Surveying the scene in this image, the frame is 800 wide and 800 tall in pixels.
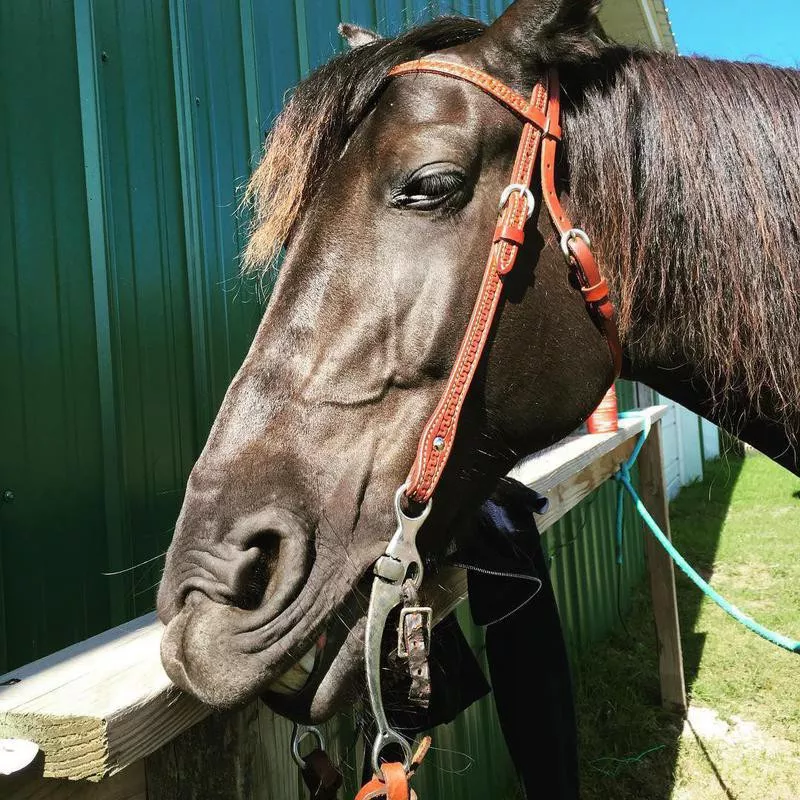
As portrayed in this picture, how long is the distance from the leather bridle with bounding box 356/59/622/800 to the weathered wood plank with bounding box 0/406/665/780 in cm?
31

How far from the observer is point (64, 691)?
0.97 metres

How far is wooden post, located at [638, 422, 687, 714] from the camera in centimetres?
452

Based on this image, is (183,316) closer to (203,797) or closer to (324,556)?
(324,556)

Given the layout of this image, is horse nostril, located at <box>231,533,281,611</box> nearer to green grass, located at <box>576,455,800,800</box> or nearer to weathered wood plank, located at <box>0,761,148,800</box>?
weathered wood plank, located at <box>0,761,148,800</box>

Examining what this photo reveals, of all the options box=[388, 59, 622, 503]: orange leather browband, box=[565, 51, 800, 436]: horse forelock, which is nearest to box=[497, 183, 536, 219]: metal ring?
box=[388, 59, 622, 503]: orange leather browband

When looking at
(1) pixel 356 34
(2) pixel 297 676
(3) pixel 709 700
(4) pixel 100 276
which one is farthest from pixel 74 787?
(3) pixel 709 700

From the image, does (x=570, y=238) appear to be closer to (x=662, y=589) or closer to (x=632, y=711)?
(x=662, y=589)

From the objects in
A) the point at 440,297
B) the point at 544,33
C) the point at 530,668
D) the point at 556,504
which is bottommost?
the point at 530,668

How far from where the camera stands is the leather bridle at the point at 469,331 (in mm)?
1159

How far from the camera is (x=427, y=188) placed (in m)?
1.34

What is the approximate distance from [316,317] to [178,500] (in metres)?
1.05

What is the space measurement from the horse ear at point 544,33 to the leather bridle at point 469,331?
54mm

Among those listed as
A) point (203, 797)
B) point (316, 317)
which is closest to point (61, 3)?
point (316, 317)

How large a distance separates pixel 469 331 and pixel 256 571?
0.55m
